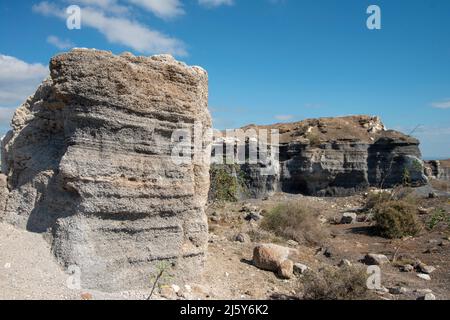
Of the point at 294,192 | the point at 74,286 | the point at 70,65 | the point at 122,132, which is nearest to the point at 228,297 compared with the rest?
the point at 74,286

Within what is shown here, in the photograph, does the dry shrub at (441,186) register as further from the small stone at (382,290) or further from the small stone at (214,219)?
the small stone at (382,290)

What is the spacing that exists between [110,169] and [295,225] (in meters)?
7.31

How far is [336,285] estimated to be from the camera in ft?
20.4

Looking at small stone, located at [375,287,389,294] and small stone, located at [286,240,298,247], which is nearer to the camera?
small stone, located at [375,287,389,294]

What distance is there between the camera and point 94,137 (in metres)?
5.30

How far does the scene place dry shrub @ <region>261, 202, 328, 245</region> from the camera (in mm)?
11250

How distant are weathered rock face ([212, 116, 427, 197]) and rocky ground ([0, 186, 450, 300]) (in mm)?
8503

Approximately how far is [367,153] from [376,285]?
18736mm

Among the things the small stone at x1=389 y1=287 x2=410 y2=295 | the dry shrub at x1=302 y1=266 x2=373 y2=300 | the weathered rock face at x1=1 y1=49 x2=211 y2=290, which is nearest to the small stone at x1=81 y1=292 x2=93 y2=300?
the weathered rock face at x1=1 y1=49 x2=211 y2=290

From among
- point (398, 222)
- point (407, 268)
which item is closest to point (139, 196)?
point (407, 268)

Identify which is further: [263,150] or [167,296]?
[263,150]

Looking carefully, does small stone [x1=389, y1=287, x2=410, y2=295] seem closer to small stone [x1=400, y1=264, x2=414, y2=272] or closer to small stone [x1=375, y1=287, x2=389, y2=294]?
small stone [x1=375, y1=287, x2=389, y2=294]

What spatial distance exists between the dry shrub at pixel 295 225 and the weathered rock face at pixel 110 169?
5.58 metres
